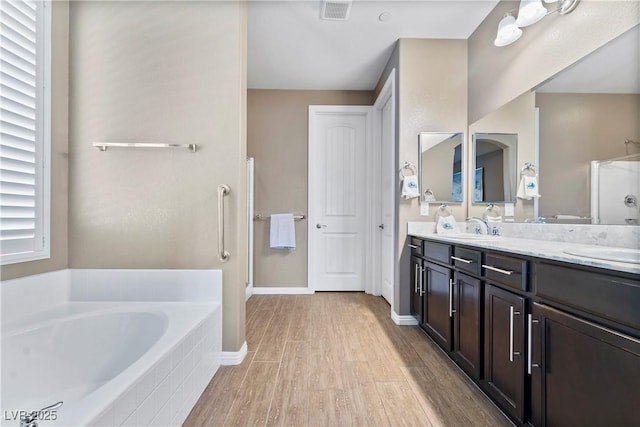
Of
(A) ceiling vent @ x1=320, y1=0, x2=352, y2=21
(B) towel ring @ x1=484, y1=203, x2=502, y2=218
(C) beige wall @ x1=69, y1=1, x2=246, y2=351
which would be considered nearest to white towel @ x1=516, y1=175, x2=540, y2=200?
(B) towel ring @ x1=484, y1=203, x2=502, y2=218

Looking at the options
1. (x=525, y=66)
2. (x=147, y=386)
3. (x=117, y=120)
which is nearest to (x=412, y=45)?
(x=525, y=66)

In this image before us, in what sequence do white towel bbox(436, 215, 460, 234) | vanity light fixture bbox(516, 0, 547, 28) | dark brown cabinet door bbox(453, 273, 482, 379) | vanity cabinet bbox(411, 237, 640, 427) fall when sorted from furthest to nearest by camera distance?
white towel bbox(436, 215, 460, 234)
vanity light fixture bbox(516, 0, 547, 28)
dark brown cabinet door bbox(453, 273, 482, 379)
vanity cabinet bbox(411, 237, 640, 427)

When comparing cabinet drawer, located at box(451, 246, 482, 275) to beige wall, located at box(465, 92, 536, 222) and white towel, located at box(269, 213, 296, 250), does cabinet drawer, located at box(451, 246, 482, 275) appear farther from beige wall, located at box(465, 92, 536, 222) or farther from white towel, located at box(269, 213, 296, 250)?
white towel, located at box(269, 213, 296, 250)

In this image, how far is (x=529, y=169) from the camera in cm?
196

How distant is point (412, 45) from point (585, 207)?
195 cm

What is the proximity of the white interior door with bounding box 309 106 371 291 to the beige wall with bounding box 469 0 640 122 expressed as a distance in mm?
1462

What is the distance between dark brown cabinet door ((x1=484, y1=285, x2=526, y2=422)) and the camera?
1.26 m

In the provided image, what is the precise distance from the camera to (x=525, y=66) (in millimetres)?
2025

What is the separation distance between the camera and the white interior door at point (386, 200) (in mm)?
3148

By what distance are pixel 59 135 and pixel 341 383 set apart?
227 centimetres

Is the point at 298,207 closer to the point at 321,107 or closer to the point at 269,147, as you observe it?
the point at 269,147

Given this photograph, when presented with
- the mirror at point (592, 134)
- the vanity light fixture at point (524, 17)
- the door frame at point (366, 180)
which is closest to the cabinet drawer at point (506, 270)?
the mirror at point (592, 134)

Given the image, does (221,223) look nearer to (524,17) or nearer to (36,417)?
(36,417)

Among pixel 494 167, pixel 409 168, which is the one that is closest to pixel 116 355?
pixel 409 168
